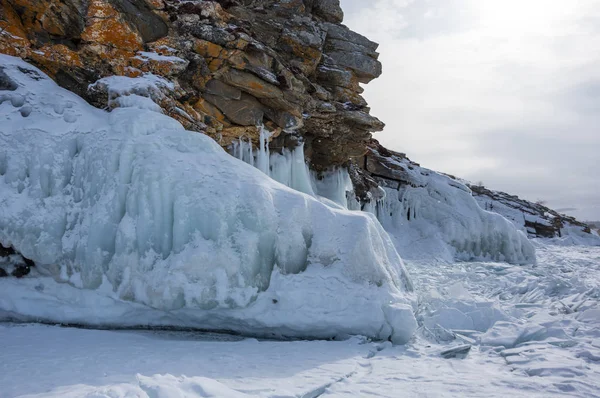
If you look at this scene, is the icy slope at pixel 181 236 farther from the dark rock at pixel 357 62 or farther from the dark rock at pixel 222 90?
the dark rock at pixel 357 62

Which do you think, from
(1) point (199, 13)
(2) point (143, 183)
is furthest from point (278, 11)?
(2) point (143, 183)

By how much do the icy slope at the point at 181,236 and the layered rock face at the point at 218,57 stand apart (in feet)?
6.35

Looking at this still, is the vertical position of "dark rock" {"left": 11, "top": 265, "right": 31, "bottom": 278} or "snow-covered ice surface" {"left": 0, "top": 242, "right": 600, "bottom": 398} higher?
"dark rock" {"left": 11, "top": 265, "right": 31, "bottom": 278}

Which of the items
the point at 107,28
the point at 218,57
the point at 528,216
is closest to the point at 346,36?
the point at 218,57

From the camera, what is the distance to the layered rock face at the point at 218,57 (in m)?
8.08

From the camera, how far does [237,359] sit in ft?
15.2

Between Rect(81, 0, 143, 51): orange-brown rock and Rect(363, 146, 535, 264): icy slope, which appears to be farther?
Rect(363, 146, 535, 264): icy slope

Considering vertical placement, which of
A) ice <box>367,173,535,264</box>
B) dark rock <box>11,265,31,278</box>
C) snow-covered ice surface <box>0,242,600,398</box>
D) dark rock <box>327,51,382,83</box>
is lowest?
snow-covered ice surface <box>0,242,600,398</box>

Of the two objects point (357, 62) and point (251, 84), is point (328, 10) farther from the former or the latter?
point (251, 84)

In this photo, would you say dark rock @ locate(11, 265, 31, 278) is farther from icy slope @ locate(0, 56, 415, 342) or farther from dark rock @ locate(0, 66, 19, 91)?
dark rock @ locate(0, 66, 19, 91)

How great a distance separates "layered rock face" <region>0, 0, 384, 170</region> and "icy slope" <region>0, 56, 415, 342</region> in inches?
76.2

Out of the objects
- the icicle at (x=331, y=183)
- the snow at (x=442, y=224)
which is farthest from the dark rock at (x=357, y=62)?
the snow at (x=442, y=224)

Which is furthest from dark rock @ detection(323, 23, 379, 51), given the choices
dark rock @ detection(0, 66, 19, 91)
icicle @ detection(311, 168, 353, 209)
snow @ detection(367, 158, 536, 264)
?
dark rock @ detection(0, 66, 19, 91)

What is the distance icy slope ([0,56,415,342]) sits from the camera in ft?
19.1
